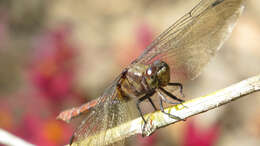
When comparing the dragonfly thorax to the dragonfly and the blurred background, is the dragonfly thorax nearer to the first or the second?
the dragonfly

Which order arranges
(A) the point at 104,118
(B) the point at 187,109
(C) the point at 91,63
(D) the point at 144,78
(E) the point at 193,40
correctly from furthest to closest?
1. (C) the point at 91,63
2. (E) the point at 193,40
3. (D) the point at 144,78
4. (A) the point at 104,118
5. (B) the point at 187,109

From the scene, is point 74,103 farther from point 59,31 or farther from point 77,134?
point 77,134

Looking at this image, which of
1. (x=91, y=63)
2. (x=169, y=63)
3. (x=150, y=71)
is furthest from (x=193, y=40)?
(x=91, y=63)

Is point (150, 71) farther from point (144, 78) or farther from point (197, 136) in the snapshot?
point (197, 136)

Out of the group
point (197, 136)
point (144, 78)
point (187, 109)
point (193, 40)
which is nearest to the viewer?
point (187, 109)

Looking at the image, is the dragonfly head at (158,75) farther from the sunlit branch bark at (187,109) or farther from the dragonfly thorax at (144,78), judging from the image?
the sunlit branch bark at (187,109)

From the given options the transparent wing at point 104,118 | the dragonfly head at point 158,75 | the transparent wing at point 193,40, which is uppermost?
the transparent wing at point 193,40

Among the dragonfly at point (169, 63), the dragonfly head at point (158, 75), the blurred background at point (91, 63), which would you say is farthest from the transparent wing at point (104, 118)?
the blurred background at point (91, 63)
